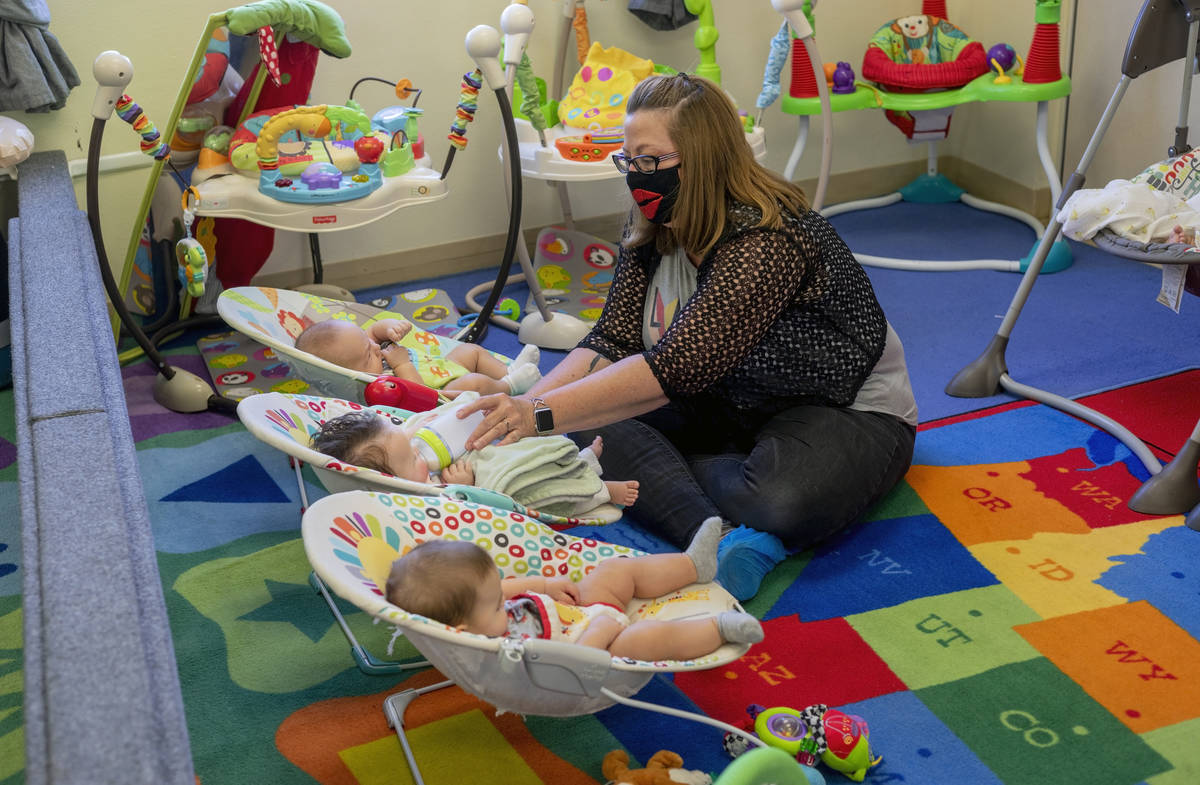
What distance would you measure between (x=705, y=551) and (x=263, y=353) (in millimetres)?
1692

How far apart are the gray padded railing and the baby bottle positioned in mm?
510

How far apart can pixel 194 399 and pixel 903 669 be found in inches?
69.3

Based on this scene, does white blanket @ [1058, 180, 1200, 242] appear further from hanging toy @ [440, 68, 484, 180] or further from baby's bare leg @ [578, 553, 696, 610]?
hanging toy @ [440, 68, 484, 180]

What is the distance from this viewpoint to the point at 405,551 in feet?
5.09

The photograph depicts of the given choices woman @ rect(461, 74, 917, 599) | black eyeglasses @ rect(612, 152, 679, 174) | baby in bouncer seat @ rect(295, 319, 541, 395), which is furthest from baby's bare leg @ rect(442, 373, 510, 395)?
black eyeglasses @ rect(612, 152, 679, 174)

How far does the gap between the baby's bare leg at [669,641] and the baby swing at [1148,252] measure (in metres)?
1.00

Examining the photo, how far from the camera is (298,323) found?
238cm

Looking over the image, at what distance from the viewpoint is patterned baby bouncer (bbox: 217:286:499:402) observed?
2139mm

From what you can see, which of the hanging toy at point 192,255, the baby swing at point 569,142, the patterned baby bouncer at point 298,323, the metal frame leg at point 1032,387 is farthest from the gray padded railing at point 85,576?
the metal frame leg at point 1032,387

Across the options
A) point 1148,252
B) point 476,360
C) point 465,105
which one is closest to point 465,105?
point 465,105

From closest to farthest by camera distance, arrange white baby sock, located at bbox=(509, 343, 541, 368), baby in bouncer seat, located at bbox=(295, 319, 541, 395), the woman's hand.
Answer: the woman's hand < baby in bouncer seat, located at bbox=(295, 319, 541, 395) < white baby sock, located at bbox=(509, 343, 541, 368)

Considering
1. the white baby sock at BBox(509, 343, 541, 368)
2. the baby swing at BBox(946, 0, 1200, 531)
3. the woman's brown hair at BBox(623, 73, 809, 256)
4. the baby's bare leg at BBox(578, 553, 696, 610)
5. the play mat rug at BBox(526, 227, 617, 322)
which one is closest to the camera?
the baby's bare leg at BBox(578, 553, 696, 610)

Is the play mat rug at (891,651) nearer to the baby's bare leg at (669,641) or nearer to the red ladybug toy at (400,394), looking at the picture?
the baby's bare leg at (669,641)

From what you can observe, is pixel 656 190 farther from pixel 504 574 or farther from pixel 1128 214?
pixel 1128 214
